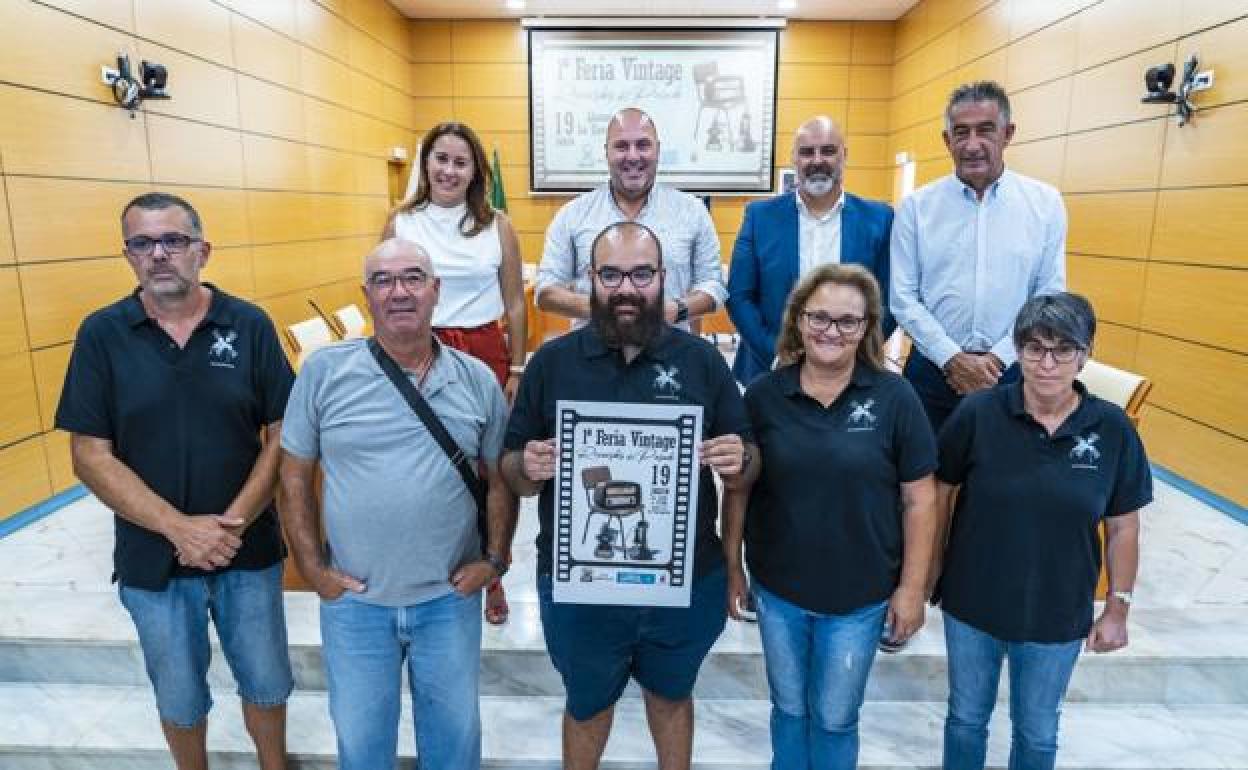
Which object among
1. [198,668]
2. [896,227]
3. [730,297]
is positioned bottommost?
[198,668]

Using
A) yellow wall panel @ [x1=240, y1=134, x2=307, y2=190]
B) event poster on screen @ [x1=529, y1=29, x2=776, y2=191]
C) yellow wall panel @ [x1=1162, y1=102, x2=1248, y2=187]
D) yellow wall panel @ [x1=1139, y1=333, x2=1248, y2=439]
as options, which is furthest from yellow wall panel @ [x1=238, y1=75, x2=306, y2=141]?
yellow wall panel @ [x1=1139, y1=333, x2=1248, y2=439]

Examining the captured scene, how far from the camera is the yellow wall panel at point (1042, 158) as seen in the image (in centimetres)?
534

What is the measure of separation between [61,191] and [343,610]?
3350 millimetres

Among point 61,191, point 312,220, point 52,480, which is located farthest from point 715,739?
point 312,220

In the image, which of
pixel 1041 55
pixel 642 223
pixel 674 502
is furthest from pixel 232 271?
pixel 1041 55

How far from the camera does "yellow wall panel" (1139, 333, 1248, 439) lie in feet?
12.4

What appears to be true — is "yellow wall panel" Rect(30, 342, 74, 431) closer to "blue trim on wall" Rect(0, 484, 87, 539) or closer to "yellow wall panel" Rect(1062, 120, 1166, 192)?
"blue trim on wall" Rect(0, 484, 87, 539)

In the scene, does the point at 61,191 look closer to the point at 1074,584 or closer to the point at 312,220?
the point at 312,220

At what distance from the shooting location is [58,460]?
3814 mm

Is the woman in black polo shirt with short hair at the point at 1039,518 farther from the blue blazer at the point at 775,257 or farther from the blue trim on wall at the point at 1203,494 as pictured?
the blue trim on wall at the point at 1203,494

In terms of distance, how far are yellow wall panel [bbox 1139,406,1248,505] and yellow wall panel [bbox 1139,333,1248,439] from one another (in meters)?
0.06

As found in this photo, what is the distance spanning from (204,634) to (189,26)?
4.47 meters

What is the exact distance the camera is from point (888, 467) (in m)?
1.60

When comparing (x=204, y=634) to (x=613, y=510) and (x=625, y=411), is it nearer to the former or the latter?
(x=613, y=510)
